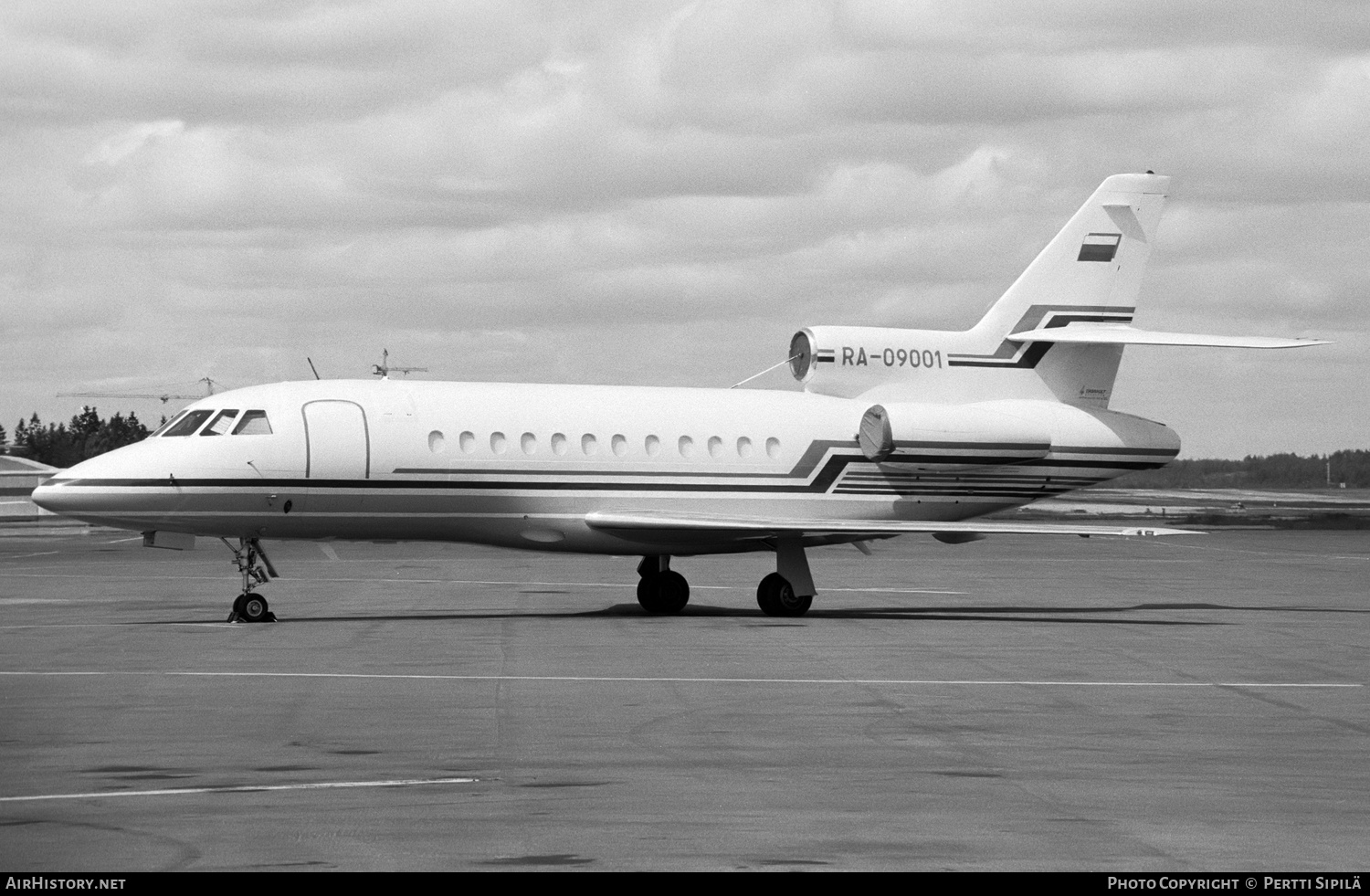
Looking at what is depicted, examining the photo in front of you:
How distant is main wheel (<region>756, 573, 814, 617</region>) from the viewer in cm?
2988

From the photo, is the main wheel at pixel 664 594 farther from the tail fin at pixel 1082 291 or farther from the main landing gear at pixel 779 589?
the tail fin at pixel 1082 291

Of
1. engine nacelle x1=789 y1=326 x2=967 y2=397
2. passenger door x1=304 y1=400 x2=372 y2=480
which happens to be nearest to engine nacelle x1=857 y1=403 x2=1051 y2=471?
engine nacelle x1=789 y1=326 x2=967 y2=397

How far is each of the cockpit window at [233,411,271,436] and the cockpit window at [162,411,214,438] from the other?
0.55m

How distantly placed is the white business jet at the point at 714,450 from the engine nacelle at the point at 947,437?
1.6 inches

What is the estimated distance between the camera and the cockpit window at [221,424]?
90.1 ft

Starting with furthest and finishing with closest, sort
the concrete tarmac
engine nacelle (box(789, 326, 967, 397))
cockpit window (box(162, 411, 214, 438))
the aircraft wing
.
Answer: engine nacelle (box(789, 326, 967, 397)), the aircraft wing, cockpit window (box(162, 411, 214, 438)), the concrete tarmac

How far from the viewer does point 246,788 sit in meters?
12.0

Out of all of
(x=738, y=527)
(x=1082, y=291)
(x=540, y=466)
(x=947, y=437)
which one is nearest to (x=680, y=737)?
(x=738, y=527)

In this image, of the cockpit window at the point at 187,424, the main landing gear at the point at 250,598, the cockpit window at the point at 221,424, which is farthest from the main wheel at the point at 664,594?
the cockpit window at the point at 187,424

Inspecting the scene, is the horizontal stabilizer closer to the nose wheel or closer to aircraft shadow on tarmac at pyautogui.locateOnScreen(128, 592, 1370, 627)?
aircraft shadow on tarmac at pyautogui.locateOnScreen(128, 592, 1370, 627)

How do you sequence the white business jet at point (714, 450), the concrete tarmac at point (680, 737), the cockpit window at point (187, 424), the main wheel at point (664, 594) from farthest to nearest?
1. the main wheel at point (664, 594)
2. the cockpit window at point (187, 424)
3. the white business jet at point (714, 450)
4. the concrete tarmac at point (680, 737)

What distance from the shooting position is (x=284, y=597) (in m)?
33.7

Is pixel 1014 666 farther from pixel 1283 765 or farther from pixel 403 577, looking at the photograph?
pixel 403 577

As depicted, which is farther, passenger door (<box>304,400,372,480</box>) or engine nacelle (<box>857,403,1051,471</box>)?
engine nacelle (<box>857,403,1051,471</box>)
